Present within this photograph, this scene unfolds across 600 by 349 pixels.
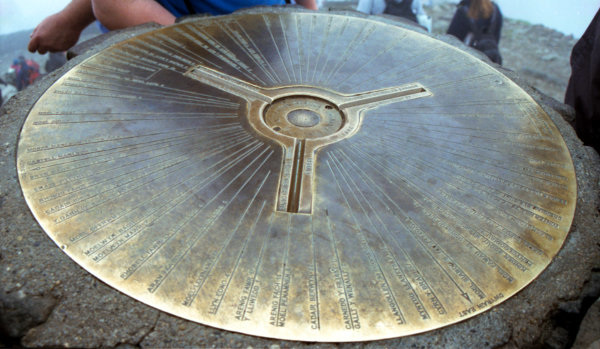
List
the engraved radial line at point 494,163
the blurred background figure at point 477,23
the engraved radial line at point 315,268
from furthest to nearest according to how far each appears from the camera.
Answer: the blurred background figure at point 477,23, the engraved radial line at point 494,163, the engraved radial line at point 315,268

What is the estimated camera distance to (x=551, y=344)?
4.56 ft

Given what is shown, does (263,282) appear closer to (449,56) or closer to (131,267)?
(131,267)

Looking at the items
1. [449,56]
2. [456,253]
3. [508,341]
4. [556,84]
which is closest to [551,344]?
[508,341]

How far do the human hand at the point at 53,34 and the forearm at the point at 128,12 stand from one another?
34cm

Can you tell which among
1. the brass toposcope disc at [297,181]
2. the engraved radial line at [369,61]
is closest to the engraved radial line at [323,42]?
the brass toposcope disc at [297,181]

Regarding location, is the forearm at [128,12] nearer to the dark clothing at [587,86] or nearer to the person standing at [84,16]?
the person standing at [84,16]

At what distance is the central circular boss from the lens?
6.37 ft

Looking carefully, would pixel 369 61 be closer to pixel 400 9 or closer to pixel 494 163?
pixel 494 163

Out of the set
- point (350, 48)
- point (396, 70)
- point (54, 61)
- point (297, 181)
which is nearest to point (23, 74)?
point (54, 61)

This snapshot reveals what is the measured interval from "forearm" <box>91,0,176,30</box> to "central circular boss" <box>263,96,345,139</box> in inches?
39.7

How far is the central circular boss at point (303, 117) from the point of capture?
76.4 inches

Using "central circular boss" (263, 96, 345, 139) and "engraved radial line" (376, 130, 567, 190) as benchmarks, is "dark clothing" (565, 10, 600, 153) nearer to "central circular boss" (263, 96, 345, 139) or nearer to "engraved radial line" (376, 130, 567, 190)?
"engraved radial line" (376, 130, 567, 190)

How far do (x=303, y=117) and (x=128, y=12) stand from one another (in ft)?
4.15

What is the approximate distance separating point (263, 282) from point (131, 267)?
371 mm
